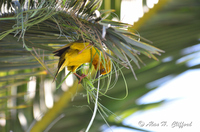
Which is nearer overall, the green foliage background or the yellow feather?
the yellow feather

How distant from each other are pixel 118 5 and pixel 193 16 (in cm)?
20

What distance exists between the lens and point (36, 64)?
1.46ft

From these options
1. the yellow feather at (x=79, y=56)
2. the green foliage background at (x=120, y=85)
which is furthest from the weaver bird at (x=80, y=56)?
the green foliage background at (x=120, y=85)

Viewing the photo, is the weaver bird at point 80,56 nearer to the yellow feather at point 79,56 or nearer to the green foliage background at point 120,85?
the yellow feather at point 79,56

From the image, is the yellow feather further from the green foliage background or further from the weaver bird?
the green foliage background

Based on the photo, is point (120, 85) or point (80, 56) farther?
point (120, 85)

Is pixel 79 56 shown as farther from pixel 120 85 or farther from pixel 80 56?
pixel 120 85

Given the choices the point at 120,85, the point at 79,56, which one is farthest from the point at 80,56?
the point at 120,85

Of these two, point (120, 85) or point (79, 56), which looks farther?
point (120, 85)

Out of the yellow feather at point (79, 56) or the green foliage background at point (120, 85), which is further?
the green foliage background at point (120, 85)

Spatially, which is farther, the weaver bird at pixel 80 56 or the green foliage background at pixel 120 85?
the green foliage background at pixel 120 85

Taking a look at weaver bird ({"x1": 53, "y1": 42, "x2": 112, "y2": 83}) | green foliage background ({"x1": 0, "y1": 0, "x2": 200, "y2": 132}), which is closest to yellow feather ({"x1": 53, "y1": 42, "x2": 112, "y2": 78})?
weaver bird ({"x1": 53, "y1": 42, "x2": 112, "y2": 83})

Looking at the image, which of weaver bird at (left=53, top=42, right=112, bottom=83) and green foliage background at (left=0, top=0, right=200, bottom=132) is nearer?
weaver bird at (left=53, top=42, right=112, bottom=83)

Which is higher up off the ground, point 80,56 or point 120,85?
point 80,56
